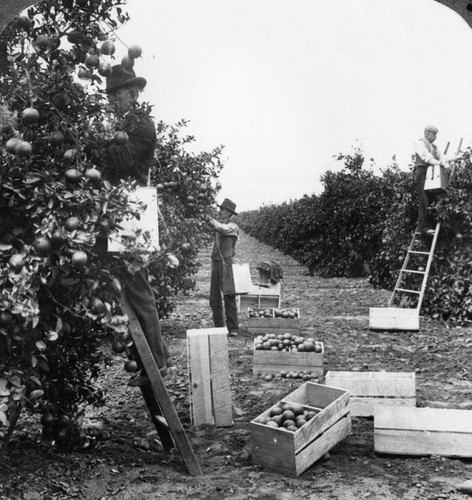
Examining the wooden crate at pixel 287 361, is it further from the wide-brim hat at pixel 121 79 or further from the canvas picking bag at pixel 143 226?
the wide-brim hat at pixel 121 79

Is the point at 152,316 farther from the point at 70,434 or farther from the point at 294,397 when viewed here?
the point at 294,397

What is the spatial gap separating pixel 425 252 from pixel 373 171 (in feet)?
27.0

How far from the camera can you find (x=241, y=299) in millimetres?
11492

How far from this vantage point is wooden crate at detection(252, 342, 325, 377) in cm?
685

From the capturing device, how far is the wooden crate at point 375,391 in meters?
5.46

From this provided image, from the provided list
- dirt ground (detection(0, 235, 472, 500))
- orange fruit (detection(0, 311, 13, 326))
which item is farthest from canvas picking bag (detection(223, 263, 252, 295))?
orange fruit (detection(0, 311, 13, 326))

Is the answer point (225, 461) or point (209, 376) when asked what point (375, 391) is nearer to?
point (209, 376)

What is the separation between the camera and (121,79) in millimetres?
4117

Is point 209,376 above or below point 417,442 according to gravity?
above

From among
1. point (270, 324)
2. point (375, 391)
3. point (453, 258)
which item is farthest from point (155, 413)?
point (453, 258)

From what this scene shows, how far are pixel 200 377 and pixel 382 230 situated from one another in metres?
12.6

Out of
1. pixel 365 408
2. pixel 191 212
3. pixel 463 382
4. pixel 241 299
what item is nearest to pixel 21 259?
pixel 365 408

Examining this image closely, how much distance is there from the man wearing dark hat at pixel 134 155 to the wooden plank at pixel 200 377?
2.48 feet

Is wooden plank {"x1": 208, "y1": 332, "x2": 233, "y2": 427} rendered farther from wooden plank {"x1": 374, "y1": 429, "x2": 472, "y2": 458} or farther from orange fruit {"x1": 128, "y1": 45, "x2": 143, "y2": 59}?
orange fruit {"x1": 128, "y1": 45, "x2": 143, "y2": 59}
